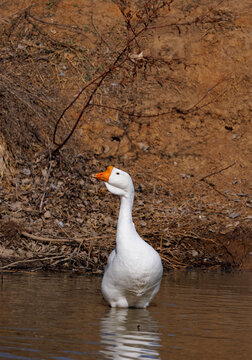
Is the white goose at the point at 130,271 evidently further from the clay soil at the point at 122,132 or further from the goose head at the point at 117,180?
the clay soil at the point at 122,132

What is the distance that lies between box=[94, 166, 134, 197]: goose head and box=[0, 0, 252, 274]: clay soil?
9.53ft

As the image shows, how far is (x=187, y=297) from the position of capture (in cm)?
847

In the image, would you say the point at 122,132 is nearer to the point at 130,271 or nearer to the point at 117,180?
the point at 117,180

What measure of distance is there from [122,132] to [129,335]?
11.8m

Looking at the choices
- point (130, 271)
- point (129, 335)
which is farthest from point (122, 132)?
point (129, 335)

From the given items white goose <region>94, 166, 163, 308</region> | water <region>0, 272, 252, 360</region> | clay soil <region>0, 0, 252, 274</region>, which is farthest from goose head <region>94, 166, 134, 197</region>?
clay soil <region>0, 0, 252, 274</region>

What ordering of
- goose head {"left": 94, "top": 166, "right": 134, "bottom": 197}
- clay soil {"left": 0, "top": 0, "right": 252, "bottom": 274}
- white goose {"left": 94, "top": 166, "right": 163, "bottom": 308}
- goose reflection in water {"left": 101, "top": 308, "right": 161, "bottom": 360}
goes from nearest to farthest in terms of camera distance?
goose reflection in water {"left": 101, "top": 308, "right": 161, "bottom": 360} → white goose {"left": 94, "top": 166, "right": 163, "bottom": 308} → goose head {"left": 94, "top": 166, "right": 134, "bottom": 197} → clay soil {"left": 0, "top": 0, "right": 252, "bottom": 274}

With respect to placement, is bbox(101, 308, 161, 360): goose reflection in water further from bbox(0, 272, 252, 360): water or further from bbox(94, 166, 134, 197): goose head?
bbox(94, 166, 134, 197): goose head

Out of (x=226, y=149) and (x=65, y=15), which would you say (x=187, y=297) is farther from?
(x=65, y=15)

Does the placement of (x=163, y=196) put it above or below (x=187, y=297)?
above

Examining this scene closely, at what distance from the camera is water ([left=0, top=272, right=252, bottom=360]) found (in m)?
5.24

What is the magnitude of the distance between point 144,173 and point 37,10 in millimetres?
6692

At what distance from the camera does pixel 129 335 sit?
595 cm

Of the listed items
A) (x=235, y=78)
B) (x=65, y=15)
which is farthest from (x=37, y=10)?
(x=235, y=78)
